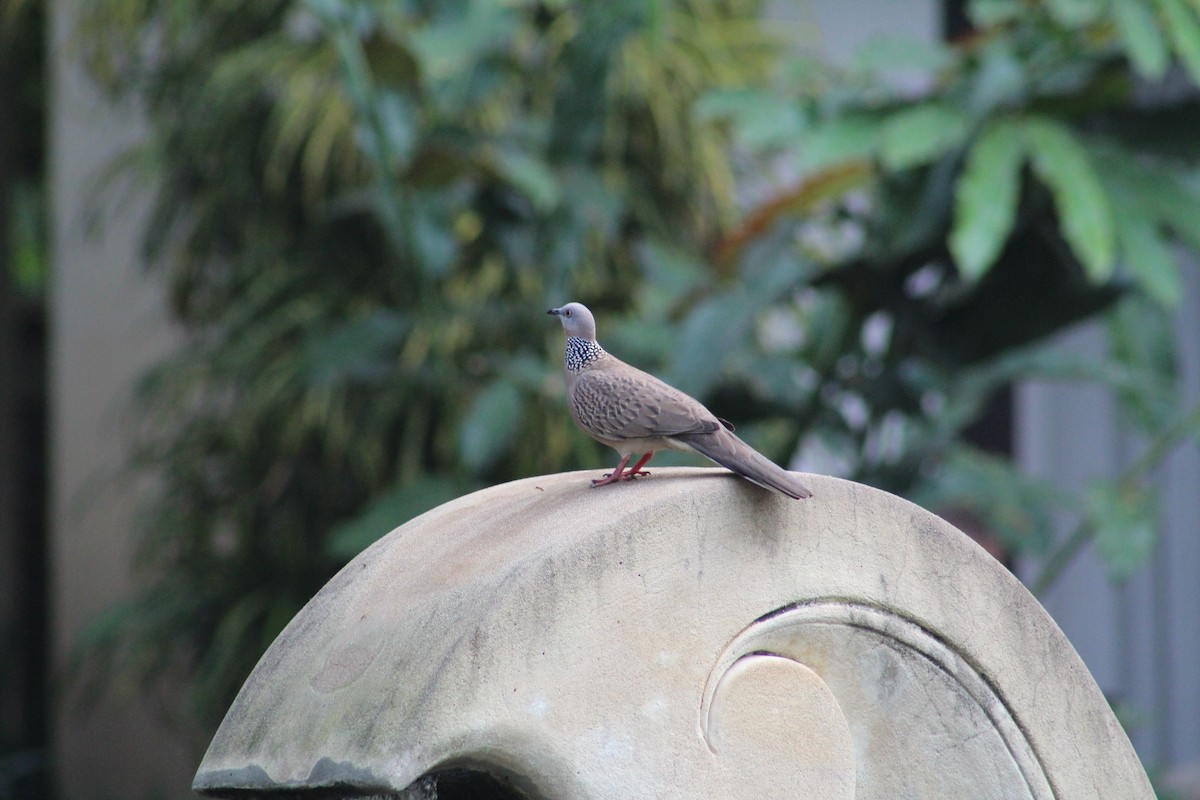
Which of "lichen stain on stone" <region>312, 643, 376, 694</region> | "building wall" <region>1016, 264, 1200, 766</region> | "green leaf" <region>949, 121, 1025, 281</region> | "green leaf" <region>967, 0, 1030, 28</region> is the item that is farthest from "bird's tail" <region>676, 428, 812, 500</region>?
"building wall" <region>1016, 264, 1200, 766</region>

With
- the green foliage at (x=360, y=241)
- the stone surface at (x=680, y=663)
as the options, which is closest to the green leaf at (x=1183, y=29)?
the green foliage at (x=360, y=241)

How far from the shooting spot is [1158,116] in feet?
10.3

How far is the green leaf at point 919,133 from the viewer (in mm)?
2873

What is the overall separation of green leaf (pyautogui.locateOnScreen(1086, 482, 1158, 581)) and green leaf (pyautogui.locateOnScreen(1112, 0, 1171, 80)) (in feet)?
3.28

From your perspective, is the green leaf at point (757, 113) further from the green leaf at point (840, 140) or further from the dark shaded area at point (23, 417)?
the dark shaded area at point (23, 417)

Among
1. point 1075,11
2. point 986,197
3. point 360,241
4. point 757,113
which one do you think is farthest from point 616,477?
point 360,241

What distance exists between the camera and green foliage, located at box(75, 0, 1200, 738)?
3.10m

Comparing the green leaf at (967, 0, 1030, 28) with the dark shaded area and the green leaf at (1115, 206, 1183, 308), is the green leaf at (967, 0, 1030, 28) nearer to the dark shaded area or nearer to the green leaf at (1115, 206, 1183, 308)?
the green leaf at (1115, 206, 1183, 308)

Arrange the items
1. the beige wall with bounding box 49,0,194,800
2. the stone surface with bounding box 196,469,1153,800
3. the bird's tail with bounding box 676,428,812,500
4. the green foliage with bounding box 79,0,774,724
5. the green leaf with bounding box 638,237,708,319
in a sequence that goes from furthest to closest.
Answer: the beige wall with bounding box 49,0,194,800, the green leaf with bounding box 638,237,708,319, the green foliage with bounding box 79,0,774,724, the bird's tail with bounding box 676,428,812,500, the stone surface with bounding box 196,469,1153,800

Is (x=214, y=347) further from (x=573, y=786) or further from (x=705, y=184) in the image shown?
(x=573, y=786)

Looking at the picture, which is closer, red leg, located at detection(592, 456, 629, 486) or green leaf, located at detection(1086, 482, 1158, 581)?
red leg, located at detection(592, 456, 629, 486)

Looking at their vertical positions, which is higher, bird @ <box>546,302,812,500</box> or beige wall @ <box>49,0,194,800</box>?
bird @ <box>546,302,812,500</box>

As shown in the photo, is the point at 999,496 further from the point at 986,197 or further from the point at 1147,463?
the point at 986,197

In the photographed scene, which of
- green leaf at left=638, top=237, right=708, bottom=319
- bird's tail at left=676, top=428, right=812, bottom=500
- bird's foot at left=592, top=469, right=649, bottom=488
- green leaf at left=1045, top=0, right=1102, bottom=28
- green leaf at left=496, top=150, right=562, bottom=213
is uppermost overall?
green leaf at left=1045, top=0, right=1102, bottom=28
